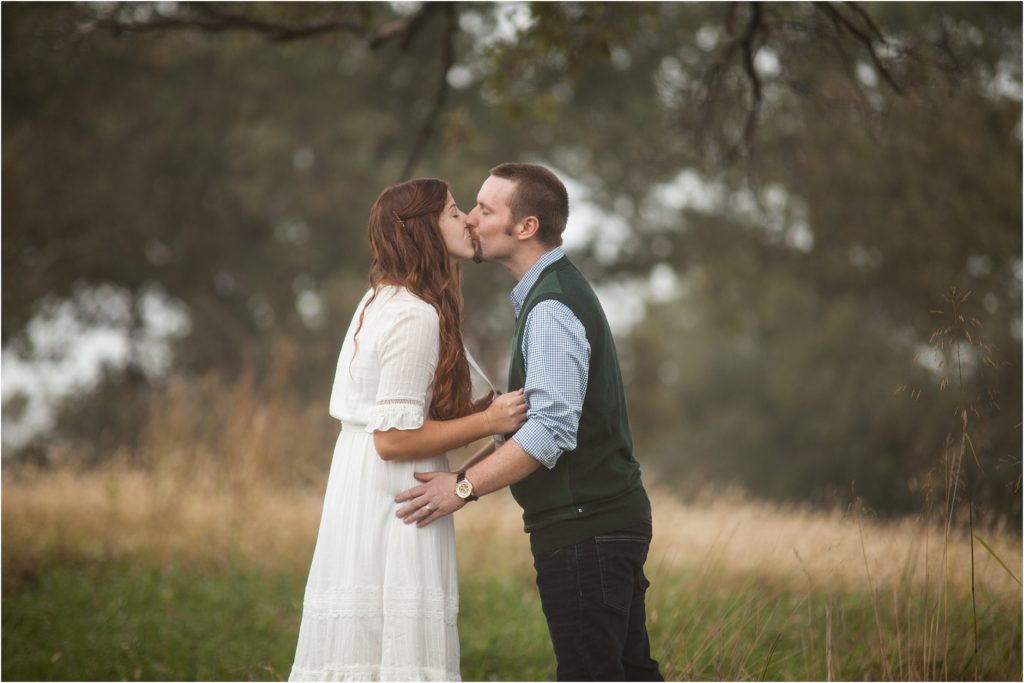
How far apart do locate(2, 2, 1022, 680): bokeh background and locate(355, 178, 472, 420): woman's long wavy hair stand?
10.8 ft

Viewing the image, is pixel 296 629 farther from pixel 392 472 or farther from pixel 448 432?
pixel 448 432

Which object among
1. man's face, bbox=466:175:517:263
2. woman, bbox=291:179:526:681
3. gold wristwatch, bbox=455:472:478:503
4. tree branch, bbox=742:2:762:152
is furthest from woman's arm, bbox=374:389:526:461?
tree branch, bbox=742:2:762:152

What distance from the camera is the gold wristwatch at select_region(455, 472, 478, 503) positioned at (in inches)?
120

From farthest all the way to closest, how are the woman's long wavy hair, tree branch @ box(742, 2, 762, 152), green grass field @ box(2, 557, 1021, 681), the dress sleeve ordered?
tree branch @ box(742, 2, 762, 152)
green grass field @ box(2, 557, 1021, 681)
the woman's long wavy hair
the dress sleeve

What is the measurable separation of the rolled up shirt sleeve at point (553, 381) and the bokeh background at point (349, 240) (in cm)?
362

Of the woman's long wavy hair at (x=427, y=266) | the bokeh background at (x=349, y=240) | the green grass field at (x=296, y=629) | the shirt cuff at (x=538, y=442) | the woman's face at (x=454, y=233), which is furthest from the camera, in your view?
the bokeh background at (x=349, y=240)

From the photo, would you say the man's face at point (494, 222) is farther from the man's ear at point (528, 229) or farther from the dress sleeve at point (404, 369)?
the dress sleeve at point (404, 369)

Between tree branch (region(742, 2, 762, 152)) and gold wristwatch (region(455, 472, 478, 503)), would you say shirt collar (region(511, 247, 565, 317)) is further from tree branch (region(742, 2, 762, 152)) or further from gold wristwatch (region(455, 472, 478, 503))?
tree branch (region(742, 2, 762, 152))

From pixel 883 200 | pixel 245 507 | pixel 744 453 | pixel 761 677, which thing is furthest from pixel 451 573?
pixel 744 453

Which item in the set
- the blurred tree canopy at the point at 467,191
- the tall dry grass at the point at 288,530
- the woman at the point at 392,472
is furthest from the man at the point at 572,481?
the blurred tree canopy at the point at 467,191

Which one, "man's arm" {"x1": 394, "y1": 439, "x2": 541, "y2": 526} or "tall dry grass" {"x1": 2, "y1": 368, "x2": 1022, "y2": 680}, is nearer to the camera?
"man's arm" {"x1": 394, "y1": 439, "x2": 541, "y2": 526}

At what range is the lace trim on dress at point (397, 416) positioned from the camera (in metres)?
3.01

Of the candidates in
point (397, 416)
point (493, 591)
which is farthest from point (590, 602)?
point (493, 591)

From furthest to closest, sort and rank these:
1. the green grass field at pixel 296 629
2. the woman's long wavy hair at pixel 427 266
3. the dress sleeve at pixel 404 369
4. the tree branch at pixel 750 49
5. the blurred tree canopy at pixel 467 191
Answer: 1. the blurred tree canopy at pixel 467 191
2. the tree branch at pixel 750 49
3. the green grass field at pixel 296 629
4. the woman's long wavy hair at pixel 427 266
5. the dress sleeve at pixel 404 369
